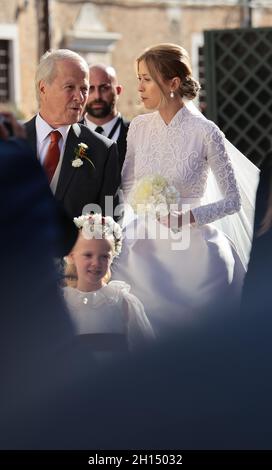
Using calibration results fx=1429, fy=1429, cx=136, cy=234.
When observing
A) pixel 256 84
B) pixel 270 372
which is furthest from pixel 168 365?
pixel 256 84

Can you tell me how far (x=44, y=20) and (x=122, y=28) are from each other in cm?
162

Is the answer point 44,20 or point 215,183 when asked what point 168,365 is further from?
point 44,20

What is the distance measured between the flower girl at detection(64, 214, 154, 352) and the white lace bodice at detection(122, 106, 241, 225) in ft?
1.87

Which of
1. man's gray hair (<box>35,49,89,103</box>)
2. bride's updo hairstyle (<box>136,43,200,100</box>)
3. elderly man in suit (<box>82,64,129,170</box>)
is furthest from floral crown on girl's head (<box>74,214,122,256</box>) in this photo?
elderly man in suit (<box>82,64,129,170</box>)

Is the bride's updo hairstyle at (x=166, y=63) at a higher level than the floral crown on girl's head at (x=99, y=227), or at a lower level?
higher

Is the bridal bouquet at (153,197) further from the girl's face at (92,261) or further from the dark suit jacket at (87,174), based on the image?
the girl's face at (92,261)

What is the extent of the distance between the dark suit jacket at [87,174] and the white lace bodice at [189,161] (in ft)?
0.53

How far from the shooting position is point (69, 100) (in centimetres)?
611

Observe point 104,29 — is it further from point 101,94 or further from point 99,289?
point 99,289

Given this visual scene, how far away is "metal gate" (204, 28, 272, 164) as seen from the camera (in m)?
11.4

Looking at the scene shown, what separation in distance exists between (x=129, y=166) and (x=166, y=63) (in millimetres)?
532

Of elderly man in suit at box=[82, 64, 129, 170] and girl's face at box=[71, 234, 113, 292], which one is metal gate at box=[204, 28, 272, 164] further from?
girl's face at box=[71, 234, 113, 292]

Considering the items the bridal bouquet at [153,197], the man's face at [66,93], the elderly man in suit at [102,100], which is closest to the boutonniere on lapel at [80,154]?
the man's face at [66,93]

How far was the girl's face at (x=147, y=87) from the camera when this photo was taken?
6246mm
